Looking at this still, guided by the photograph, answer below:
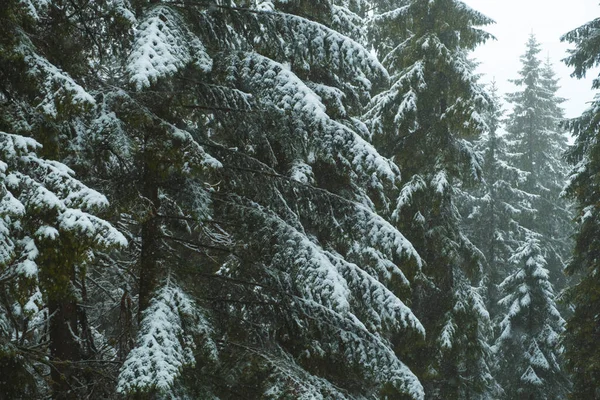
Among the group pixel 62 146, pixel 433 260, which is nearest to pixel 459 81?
pixel 433 260

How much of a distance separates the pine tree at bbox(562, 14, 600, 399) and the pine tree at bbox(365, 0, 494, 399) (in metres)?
2.23

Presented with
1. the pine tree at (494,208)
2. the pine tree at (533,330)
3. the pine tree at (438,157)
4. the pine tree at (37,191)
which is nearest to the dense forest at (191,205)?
Result: the pine tree at (37,191)

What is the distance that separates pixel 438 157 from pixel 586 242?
4677 mm

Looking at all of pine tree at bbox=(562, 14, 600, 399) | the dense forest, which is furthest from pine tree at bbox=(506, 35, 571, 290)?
the dense forest

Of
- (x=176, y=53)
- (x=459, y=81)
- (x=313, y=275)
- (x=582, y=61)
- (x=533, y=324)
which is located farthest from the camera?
→ (x=533, y=324)

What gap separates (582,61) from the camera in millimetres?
14539

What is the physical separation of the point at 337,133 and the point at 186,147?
5.37 ft

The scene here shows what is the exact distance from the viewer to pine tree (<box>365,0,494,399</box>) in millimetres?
12328

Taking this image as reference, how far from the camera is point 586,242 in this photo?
1340 cm

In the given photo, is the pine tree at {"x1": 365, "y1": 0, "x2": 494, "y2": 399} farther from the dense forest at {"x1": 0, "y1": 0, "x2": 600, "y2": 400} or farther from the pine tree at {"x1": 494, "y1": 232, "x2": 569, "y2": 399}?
the pine tree at {"x1": 494, "y1": 232, "x2": 569, "y2": 399}

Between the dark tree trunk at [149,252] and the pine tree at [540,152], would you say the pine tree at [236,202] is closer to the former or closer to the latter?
the dark tree trunk at [149,252]

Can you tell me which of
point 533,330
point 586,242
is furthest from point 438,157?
point 533,330

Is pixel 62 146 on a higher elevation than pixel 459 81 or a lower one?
lower

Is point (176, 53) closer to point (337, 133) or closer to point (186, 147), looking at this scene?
point (186, 147)
